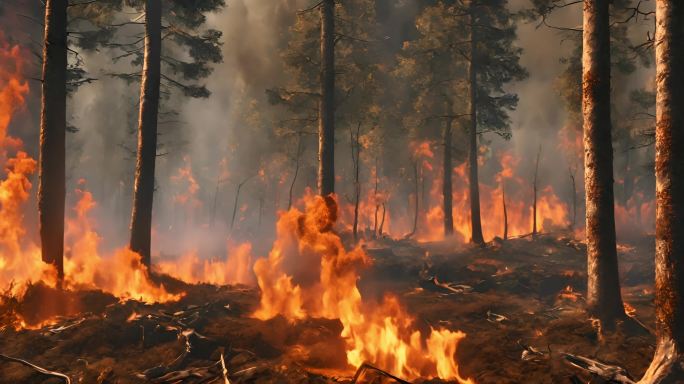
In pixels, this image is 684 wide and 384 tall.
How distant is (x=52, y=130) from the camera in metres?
9.79

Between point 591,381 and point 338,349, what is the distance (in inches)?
153

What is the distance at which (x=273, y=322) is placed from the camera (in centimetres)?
880

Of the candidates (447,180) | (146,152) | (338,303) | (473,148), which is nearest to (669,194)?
(338,303)

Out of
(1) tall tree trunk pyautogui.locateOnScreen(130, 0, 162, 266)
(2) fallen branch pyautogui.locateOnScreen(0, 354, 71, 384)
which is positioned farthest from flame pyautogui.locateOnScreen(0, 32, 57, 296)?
(2) fallen branch pyautogui.locateOnScreen(0, 354, 71, 384)

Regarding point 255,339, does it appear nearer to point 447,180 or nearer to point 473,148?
point 473,148

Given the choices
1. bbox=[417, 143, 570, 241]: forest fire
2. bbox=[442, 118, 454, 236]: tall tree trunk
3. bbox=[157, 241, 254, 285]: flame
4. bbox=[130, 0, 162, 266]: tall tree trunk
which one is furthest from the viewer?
bbox=[417, 143, 570, 241]: forest fire

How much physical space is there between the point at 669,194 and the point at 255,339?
22.6 ft

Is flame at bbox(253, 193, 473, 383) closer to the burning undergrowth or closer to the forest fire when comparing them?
the burning undergrowth

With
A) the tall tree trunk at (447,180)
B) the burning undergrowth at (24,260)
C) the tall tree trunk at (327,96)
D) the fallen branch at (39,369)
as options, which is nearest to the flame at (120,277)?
the burning undergrowth at (24,260)

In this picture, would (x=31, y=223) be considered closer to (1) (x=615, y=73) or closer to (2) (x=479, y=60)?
(2) (x=479, y=60)

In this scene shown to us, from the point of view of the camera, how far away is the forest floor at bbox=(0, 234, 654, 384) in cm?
619

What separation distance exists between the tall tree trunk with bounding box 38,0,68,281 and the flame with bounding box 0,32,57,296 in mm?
528

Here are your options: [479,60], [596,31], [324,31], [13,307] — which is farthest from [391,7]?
[13,307]

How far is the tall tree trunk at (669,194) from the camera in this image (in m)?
5.80
